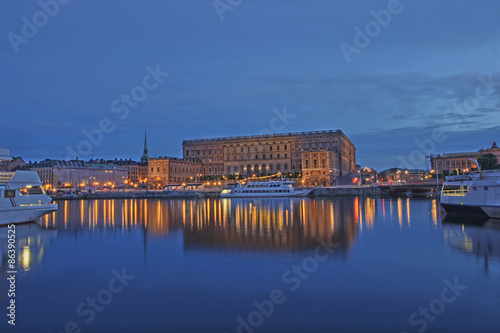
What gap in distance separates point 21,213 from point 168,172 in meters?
84.0

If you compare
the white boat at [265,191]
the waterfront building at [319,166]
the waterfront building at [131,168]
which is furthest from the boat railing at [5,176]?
the waterfront building at [131,168]

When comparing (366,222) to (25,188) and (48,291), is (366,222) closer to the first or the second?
(48,291)

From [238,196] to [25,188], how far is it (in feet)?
171

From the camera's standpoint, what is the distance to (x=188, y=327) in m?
9.62

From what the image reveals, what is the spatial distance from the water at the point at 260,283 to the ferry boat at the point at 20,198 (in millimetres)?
6817

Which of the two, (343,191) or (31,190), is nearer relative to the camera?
(31,190)

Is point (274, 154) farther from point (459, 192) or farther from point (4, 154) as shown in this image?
point (4, 154)

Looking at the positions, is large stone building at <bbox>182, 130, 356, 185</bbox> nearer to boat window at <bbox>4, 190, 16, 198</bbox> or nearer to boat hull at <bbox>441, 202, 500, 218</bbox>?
boat hull at <bbox>441, 202, 500, 218</bbox>

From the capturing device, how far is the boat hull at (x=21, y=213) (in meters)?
28.6

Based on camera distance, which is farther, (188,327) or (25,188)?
(25,188)

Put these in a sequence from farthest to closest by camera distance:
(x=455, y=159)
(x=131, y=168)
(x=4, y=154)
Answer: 1. (x=131, y=168)
2. (x=455, y=159)
3. (x=4, y=154)

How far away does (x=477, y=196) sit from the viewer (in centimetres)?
3036

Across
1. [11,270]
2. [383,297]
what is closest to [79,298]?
[11,270]

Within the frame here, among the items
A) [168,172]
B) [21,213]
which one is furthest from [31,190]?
[168,172]
